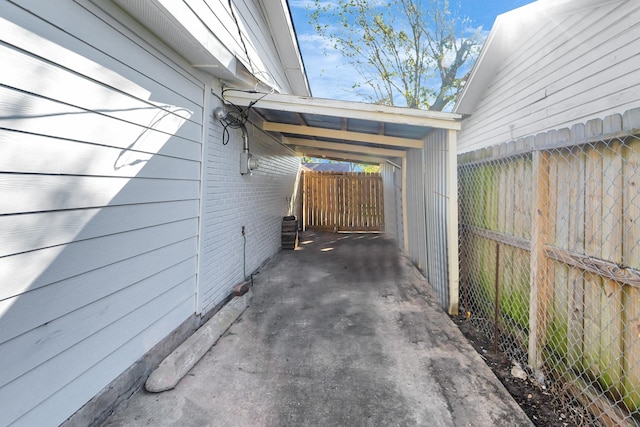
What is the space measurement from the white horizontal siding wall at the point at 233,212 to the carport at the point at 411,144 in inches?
20.9

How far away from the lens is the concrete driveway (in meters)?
1.94

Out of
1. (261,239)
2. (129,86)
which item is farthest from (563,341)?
(261,239)

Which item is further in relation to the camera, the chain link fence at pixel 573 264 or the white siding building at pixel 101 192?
the chain link fence at pixel 573 264

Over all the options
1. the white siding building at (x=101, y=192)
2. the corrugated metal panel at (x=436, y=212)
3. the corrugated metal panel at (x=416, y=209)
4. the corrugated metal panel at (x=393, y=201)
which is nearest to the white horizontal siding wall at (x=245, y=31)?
the white siding building at (x=101, y=192)

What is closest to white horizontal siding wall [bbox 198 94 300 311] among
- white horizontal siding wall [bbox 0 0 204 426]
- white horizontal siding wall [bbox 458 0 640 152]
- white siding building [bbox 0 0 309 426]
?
white siding building [bbox 0 0 309 426]

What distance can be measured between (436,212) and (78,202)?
151 inches

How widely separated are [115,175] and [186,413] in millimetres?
1621

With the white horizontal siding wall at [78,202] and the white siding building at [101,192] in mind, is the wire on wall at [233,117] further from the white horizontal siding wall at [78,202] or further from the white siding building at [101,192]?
the white horizontal siding wall at [78,202]

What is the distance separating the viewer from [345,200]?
1013cm

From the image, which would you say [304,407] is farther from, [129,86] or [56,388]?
[129,86]

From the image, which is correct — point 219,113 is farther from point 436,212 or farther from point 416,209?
point 416,209

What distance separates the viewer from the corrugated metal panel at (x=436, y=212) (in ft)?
12.4

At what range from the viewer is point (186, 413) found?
196 centimetres

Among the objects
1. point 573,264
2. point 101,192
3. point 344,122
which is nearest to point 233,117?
point 344,122
